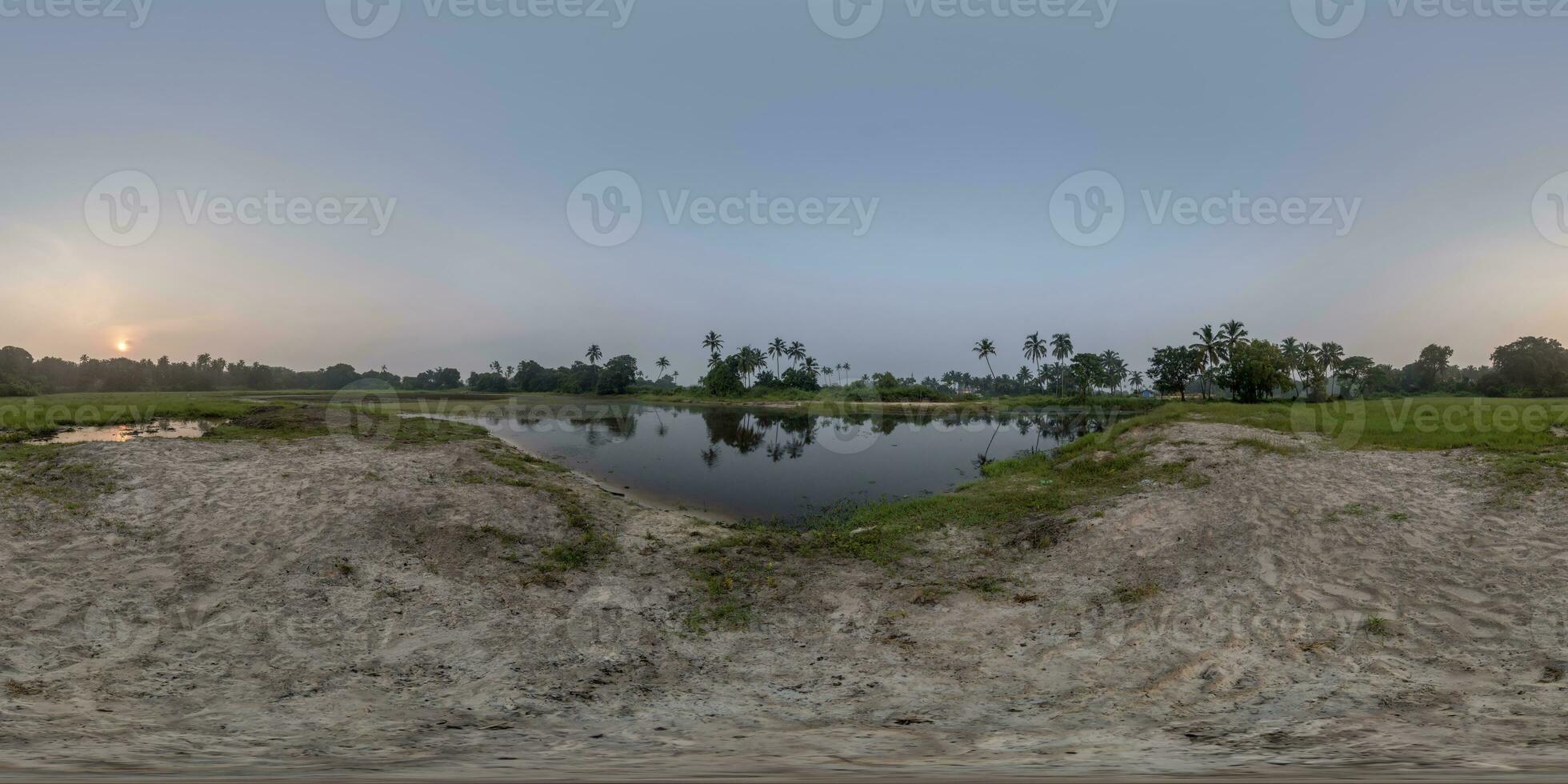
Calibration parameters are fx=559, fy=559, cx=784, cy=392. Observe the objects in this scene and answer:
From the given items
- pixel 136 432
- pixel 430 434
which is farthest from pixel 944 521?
pixel 136 432

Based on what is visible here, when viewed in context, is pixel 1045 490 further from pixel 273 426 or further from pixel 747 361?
pixel 747 361

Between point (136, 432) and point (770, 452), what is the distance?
3196cm

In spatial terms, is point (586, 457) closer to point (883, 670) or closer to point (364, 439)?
point (364, 439)

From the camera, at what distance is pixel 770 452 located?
38000 mm

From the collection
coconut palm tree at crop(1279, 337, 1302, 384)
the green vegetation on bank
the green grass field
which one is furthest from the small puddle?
coconut palm tree at crop(1279, 337, 1302, 384)

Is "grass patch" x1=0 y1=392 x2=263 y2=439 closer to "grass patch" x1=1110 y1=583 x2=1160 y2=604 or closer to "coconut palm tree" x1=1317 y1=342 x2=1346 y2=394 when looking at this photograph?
"grass patch" x1=1110 y1=583 x2=1160 y2=604

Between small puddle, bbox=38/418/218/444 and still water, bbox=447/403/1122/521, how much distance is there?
14628 millimetres

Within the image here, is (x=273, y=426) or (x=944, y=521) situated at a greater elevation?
(x=273, y=426)

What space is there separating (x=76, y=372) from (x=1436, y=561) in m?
135

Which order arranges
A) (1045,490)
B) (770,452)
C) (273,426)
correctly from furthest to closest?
1. (770,452)
2. (273,426)
3. (1045,490)

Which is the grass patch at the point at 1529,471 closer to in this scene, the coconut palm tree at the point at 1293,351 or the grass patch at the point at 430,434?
the grass patch at the point at 430,434

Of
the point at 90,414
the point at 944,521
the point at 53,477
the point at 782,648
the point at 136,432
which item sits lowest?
the point at 782,648

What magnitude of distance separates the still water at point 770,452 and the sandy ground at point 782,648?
900 cm

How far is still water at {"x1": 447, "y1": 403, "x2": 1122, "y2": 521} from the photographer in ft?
77.7
